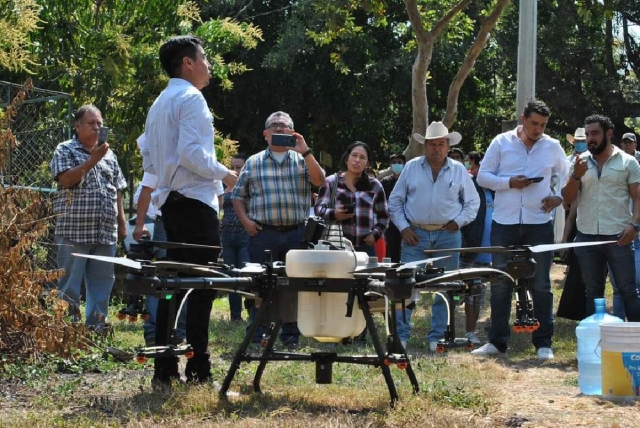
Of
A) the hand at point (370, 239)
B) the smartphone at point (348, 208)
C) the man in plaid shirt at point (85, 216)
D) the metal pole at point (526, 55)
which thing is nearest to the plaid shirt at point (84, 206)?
the man in plaid shirt at point (85, 216)

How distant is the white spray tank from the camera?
595 centimetres

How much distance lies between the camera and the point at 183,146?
259 inches

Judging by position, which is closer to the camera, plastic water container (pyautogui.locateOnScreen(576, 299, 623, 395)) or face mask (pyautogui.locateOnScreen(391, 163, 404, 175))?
plastic water container (pyautogui.locateOnScreen(576, 299, 623, 395))

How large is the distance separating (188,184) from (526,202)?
359 cm

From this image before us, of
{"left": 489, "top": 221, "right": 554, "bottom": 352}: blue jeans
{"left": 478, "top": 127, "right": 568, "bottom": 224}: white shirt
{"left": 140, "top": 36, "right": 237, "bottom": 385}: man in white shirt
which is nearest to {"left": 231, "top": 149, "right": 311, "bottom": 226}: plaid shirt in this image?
{"left": 478, "top": 127, "right": 568, "bottom": 224}: white shirt

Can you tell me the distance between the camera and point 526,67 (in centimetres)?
1534

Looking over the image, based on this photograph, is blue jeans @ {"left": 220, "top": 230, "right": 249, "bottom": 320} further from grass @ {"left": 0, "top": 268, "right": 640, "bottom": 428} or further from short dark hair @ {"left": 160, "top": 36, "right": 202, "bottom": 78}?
short dark hair @ {"left": 160, "top": 36, "right": 202, "bottom": 78}

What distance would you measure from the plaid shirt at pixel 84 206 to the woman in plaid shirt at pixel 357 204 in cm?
192

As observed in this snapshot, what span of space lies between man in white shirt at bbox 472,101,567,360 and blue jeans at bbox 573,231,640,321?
0.33 metres

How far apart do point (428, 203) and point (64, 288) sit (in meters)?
3.11

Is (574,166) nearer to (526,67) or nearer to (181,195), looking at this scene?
(181,195)

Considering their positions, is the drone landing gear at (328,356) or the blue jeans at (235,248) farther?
the blue jeans at (235,248)

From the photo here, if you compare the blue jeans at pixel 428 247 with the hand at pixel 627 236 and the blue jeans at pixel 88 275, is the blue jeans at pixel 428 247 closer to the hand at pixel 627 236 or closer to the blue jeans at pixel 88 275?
the hand at pixel 627 236

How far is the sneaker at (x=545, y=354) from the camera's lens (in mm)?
9086
